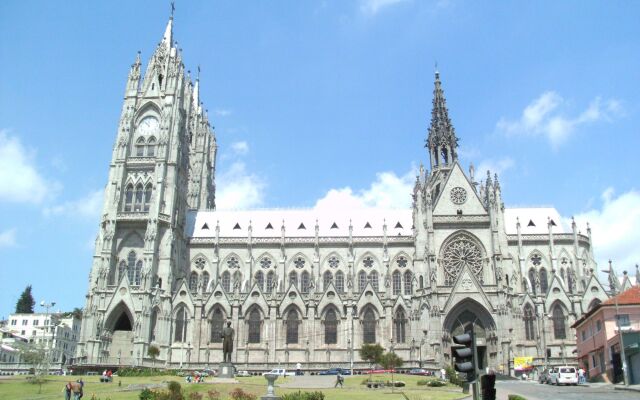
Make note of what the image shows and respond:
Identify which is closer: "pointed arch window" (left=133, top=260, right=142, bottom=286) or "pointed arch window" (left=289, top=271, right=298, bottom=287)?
"pointed arch window" (left=133, top=260, right=142, bottom=286)

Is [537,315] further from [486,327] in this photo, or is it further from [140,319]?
[140,319]

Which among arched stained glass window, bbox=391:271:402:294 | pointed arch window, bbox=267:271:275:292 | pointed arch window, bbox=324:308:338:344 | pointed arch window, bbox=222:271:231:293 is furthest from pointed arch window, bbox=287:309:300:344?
arched stained glass window, bbox=391:271:402:294

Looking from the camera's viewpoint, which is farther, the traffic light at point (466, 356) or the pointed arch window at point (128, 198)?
the pointed arch window at point (128, 198)

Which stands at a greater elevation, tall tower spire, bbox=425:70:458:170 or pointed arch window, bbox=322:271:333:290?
tall tower spire, bbox=425:70:458:170

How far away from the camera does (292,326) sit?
66062 mm

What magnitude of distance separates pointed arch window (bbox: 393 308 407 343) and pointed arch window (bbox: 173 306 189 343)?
22.8m

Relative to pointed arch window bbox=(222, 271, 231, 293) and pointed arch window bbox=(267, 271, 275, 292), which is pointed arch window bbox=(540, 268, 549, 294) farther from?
pointed arch window bbox=(222, 271, 231, 293)

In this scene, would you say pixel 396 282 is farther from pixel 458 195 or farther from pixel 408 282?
pixel 458 195

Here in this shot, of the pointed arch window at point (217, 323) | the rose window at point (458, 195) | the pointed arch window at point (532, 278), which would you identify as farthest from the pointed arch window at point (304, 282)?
the pointed arch window at point (532, 278)

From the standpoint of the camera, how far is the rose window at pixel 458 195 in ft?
223

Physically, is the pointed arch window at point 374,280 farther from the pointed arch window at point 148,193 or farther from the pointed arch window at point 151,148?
the pointed arch window at point 151,148

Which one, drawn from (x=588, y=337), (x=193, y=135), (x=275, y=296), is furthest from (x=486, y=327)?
(x=193, y=135)

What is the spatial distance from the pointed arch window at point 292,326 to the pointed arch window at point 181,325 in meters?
11.2

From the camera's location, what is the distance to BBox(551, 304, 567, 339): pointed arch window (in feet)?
209
